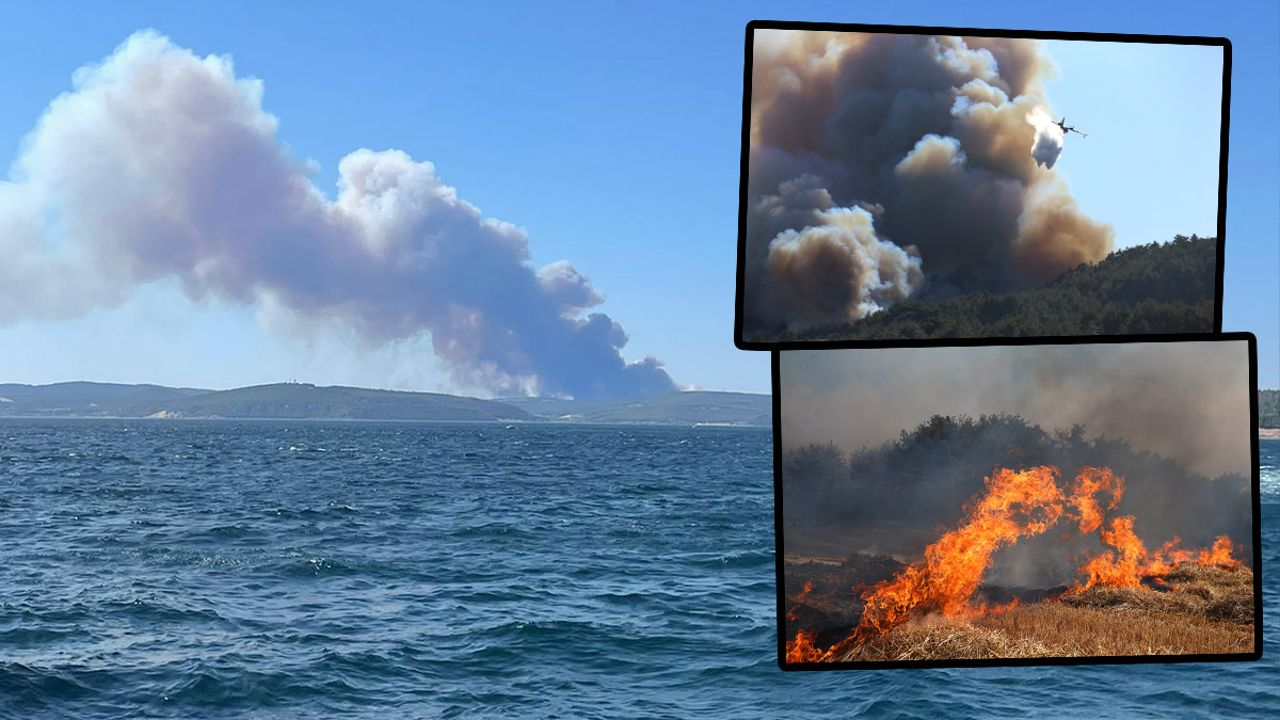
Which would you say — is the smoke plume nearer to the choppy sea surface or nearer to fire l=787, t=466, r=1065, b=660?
fire l=787, t=466, r=1065, b=660

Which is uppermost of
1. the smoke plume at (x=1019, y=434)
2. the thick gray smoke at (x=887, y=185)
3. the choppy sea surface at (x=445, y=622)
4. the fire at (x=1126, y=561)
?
the thick gray smoke at (x=887, y=185)

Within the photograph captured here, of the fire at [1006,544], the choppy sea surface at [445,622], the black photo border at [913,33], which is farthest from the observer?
the choppy sea surface at [445,622]

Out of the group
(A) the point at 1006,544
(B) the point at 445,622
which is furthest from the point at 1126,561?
(B) the point at 445,622

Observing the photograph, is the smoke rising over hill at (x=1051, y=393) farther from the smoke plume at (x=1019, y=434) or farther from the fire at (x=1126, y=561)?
the fire at (x=1126, y=561)

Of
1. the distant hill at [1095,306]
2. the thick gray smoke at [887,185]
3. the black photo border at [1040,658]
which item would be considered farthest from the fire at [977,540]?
the thick gray smoke at [887,185]

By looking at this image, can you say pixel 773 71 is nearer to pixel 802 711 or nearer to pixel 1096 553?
pixel 1096 553

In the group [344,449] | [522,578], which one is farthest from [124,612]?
[344,449]

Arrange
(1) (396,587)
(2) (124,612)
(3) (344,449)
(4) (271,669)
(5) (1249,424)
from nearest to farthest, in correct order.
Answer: (5) (1249,424) < (4) (271,669) < (2) (124,612) < (1) (396,587) < (3) (344,449)

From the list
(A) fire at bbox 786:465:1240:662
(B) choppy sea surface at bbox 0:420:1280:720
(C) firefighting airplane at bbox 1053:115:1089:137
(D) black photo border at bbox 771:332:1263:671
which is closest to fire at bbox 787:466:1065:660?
(A) fire at bbox 786:465:1240:662
